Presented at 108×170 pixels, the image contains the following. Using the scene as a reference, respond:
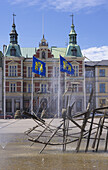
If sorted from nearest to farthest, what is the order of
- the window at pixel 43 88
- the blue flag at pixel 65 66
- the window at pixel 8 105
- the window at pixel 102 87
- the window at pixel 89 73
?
1. the blue flag at pixel 65 66
2. the window at pixel 8 105
3. the window at pixel 102 87
4. the window at pixel 43 88
5. the window at pixel 89 73

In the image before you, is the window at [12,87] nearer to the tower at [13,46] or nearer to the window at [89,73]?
the tower at [13,46]

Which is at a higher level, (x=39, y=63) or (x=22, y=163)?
(x=39, y=63)

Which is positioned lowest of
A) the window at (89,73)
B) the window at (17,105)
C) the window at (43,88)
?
the window at (17,105)

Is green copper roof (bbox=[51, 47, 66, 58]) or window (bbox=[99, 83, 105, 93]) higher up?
green copper roof (bbox=[51, 47, 66, 58])

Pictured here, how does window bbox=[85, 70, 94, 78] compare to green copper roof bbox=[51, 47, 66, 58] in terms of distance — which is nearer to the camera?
window bbox=[85, 70, 94, 78]

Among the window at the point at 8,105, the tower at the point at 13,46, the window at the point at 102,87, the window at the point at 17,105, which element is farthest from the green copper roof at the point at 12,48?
the window at the point at 102,87

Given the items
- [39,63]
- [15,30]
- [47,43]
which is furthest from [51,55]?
[39,63]

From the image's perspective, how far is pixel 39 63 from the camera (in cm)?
4869

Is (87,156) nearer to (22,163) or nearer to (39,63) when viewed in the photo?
(22,163)

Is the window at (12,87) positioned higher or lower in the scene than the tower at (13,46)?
lower

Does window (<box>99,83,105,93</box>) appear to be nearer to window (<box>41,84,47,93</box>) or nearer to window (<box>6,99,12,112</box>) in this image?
window (<box>41,84,47,93</box>)

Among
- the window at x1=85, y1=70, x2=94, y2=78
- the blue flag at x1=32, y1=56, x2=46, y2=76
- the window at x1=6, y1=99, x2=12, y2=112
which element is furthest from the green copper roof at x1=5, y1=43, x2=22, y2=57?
the blue flag at x1=32, y1=56, x2=46, y2=76

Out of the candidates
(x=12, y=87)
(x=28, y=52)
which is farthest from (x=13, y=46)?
(x=12, y=87)

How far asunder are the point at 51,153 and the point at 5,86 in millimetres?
53897
